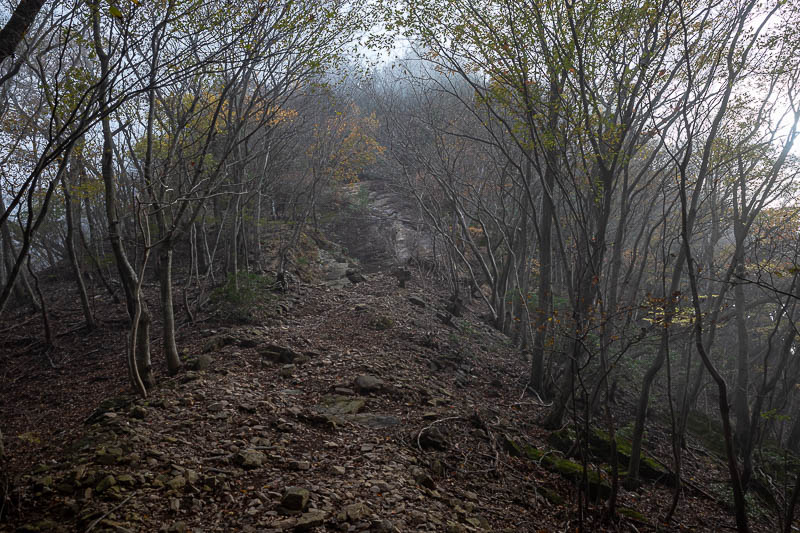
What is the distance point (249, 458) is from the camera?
4.19 meters

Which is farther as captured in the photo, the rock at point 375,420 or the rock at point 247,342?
the rock at point 247,342

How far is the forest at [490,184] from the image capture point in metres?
5.15

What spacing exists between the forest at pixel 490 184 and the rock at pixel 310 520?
2.00 metres

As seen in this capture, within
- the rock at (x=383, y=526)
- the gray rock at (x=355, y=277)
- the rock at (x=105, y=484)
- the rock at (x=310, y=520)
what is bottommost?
the rock at (x=383, y=526)

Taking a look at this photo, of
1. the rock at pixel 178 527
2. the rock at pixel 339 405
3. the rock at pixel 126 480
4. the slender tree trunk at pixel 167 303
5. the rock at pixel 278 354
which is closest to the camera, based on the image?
the rock at pixel 178 527

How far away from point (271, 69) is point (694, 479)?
952cm

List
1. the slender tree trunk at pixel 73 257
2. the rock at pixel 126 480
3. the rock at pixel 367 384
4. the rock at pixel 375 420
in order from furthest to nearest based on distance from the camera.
Result: 1. the slender tree trunk at pixel 73 257
2. the rock at pixel 367 384
3. the rock at pixel 375 420
4. the rock at pixel 126 480

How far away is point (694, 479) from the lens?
23.3ft

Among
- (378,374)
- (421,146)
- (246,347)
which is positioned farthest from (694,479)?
(421,146)

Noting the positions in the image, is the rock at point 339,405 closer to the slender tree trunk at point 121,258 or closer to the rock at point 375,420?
the rock at point 375,420

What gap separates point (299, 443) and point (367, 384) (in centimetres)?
185

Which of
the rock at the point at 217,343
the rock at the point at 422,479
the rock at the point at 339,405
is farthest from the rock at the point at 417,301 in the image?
the rock at the point at 422,479

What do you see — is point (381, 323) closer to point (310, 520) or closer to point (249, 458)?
point (249, 458)

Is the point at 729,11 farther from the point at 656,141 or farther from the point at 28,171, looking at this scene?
the point at 28,171
